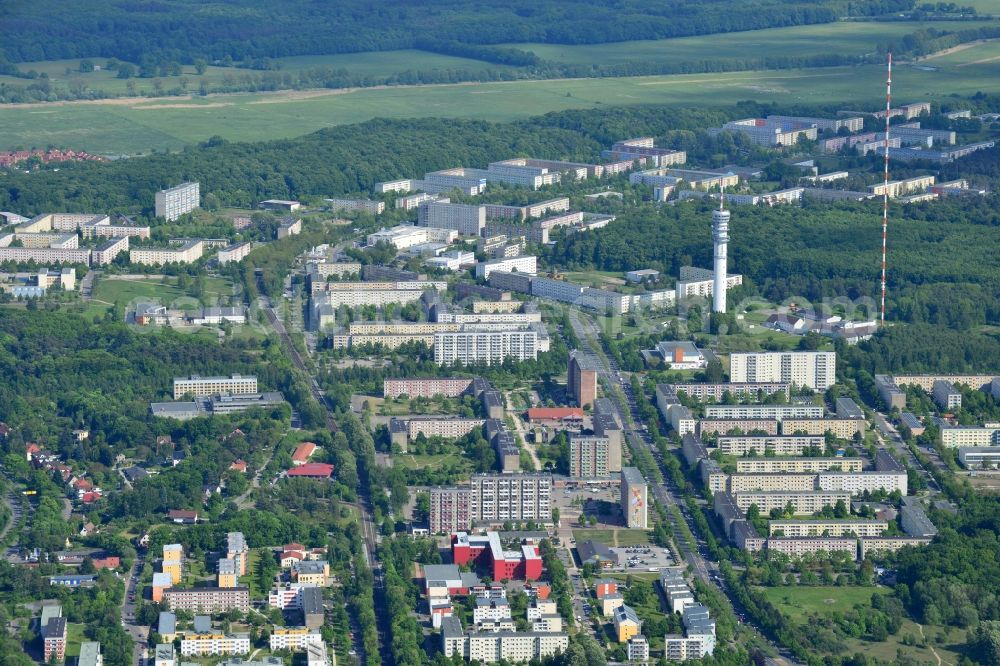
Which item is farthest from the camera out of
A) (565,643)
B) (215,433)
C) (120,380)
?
(120,380)

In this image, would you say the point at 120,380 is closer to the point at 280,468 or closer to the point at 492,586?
the point at 280,468

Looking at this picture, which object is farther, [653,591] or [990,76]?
[990,76]

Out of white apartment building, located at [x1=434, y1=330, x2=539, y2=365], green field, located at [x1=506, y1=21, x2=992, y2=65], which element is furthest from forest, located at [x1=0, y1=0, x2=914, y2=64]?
white apartment building, located at [x1=434, y1=330, x2=539, y2=365]

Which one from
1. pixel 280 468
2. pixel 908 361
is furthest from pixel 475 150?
pixel 280 468

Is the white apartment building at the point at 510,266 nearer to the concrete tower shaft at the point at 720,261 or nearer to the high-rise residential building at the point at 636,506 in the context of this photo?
the concrete tower shaft at the point at 720,261

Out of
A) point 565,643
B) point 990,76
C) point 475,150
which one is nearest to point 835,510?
point 565,643

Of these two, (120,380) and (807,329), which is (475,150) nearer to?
(807,329)

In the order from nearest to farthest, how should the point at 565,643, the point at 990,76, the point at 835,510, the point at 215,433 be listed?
the point at 565,643 < the point at 835,510 < the point at 215,433 < the point at 990,76
